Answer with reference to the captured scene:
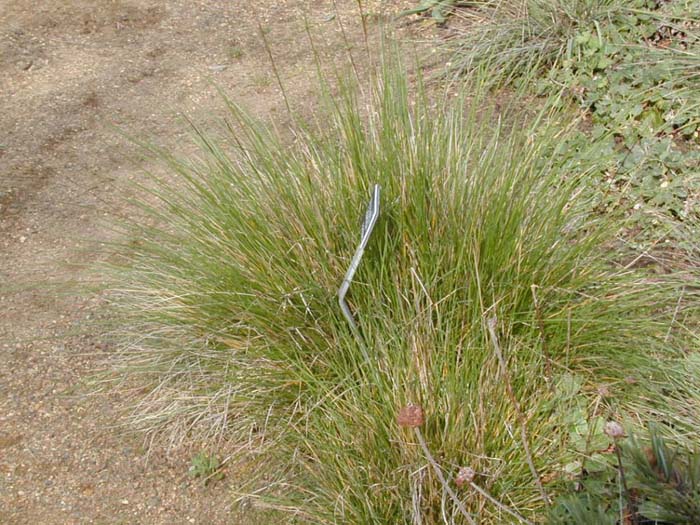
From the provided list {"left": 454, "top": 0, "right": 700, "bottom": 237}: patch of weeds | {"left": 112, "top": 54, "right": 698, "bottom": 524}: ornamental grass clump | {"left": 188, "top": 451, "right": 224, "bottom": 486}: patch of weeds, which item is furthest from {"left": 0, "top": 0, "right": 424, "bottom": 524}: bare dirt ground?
{"left": 454, "top": 0, "right": 700, "bottom": 237}: patch of weeds

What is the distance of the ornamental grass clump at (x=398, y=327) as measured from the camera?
7.62 ft

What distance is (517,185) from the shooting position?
2.71 m

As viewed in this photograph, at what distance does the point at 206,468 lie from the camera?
2.65 meters

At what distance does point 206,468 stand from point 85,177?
1756 millimetres

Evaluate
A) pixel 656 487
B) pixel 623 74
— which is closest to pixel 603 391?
pixel 656 487

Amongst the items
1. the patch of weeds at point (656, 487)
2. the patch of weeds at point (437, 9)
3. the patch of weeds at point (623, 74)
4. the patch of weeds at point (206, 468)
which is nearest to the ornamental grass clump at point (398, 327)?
the patch of weeds at point (206, 468)

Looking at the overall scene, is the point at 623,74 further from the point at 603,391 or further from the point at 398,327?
the point at 603,391

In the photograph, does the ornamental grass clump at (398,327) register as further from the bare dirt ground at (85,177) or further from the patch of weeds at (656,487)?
the patch of weeds at (656,487)

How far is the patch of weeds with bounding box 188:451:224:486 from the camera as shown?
2.65m

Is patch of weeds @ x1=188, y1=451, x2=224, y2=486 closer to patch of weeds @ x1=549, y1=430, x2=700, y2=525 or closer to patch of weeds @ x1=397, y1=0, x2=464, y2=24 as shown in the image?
patch of weeds @ x1=549, y1=430, x2=700, y2=525

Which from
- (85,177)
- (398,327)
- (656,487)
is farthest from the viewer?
(85,177)

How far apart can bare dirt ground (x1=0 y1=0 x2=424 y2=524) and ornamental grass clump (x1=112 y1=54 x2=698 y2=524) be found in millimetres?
195

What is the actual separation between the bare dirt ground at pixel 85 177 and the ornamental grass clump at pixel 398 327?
195 mm

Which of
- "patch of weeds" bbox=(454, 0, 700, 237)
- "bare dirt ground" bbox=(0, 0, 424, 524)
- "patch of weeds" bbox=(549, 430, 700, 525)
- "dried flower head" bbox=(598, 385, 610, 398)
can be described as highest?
"patch of weeds" bbox=(549, 430, 700, 525)
